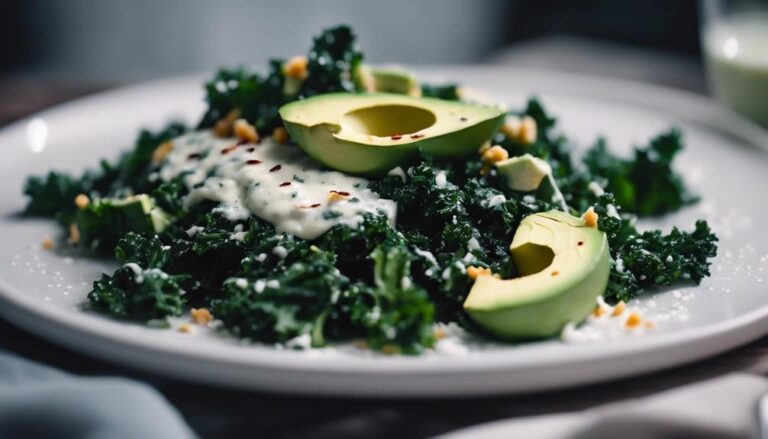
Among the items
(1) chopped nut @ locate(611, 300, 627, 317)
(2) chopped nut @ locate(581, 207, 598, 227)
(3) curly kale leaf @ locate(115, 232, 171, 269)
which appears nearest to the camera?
(1) chopped nut @ locate(611, 300, 627, 317)

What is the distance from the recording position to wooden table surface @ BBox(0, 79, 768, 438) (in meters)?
2.08

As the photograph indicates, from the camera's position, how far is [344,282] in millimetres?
2494

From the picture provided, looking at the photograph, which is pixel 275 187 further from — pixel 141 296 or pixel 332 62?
pixel 332 62

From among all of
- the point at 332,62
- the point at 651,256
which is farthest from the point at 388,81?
the point at 651,256

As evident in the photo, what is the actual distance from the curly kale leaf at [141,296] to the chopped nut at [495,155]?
1079mm

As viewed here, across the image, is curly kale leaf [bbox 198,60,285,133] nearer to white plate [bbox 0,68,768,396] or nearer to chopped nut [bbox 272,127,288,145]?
chopped nut [bbox 272,127,288,145]

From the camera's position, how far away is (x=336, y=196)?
108 inches

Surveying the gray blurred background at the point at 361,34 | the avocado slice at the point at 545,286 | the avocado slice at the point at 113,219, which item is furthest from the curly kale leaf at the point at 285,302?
the gray blurred background at the point at 361,34

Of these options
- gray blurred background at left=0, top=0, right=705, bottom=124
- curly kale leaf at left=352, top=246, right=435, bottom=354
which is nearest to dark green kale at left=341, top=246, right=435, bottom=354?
curly kale leaf at left=352, top=246, right=435, bottom=354

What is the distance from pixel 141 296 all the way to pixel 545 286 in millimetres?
1097

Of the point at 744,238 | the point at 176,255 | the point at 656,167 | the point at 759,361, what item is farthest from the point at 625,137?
the point at 176,255

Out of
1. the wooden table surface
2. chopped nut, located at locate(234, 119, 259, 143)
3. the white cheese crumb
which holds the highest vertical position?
chopped nut, located at locate(234, 119, 259, 143)

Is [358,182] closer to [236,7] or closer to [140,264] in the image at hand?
[140,264]

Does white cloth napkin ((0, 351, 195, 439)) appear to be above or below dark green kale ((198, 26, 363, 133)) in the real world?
below
